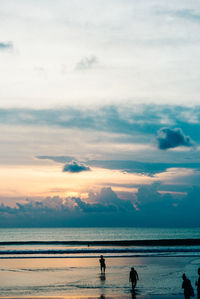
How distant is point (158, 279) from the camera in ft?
109

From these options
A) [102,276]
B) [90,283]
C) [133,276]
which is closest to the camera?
[133,276]

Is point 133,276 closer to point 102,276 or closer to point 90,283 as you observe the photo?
point 90,283

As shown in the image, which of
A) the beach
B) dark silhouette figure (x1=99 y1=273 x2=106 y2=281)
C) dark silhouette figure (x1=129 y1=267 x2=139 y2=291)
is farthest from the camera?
dark silhouette figure (x1=99 y1=273 x2=106 y2=281)

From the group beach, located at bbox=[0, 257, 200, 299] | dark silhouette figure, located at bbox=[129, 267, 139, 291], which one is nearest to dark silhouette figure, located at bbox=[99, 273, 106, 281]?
beach, located at bbox=[0, 257, 200, 299]

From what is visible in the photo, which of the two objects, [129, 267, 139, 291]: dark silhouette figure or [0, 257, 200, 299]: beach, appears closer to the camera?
[0, 257, 200, 299]: beach

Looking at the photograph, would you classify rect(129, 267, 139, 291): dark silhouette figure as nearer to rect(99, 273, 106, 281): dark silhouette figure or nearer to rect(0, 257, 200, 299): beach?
rect(0, 257, 200, 299): beach

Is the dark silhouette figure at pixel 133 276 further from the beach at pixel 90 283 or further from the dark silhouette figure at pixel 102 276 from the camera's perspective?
the dark silhouette figure at pixel 102 276

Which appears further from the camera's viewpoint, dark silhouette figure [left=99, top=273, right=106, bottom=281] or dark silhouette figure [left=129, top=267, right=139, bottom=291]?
dark silhouette figure [left=99, top=273, right=106, bottom=281]

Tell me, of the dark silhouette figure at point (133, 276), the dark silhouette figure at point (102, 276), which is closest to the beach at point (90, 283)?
the dark silhouette figure at point (102, 276)

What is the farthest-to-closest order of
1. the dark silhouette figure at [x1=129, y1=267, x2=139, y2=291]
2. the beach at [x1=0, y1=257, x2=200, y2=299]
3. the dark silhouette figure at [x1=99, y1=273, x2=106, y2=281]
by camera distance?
the dark silhouette figure at [x1=99, y1=273, x2=106, y2=281] → the dark silhouette figure at [x1=129, y1=267, x2=139, y2=291] → the beach at [x1=0, y1=257, x2=200, y2=299]

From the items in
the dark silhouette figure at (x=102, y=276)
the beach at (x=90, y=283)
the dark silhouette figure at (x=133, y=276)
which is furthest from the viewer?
the dark silhouette figure at (x=102, y=276)

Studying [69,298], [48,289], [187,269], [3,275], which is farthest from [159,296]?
[3,275]

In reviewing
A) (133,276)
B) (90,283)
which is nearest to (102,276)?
(90,283)

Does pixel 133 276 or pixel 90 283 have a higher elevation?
pixel 133 276
